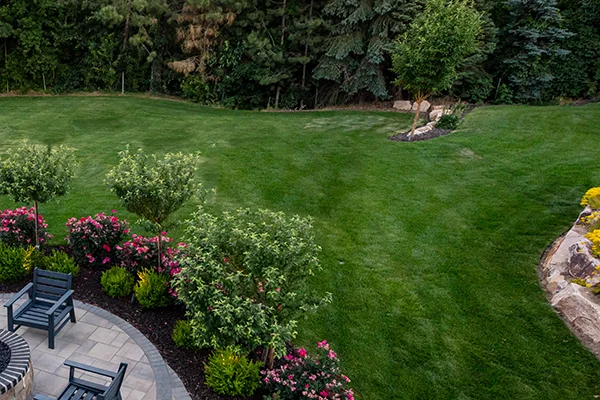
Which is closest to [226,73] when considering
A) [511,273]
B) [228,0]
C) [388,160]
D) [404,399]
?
[228,0]

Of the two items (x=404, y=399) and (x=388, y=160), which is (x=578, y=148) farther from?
(x=404, y=399)

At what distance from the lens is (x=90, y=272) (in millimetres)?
7828

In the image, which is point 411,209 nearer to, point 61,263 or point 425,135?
point 425,135

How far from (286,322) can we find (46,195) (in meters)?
5.19

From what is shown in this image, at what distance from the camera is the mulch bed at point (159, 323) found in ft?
18.8

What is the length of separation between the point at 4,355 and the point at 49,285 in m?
1.62

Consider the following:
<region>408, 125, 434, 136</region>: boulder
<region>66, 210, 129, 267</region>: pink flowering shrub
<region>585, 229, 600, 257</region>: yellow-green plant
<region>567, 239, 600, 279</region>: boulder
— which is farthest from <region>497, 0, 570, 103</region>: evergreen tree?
<region>66, 210, 129, 267</region>: pink flowering shrub

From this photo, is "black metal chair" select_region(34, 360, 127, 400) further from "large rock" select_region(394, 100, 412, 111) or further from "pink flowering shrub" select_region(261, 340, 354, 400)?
"large rock" select_region(394, 100, 412, 111)

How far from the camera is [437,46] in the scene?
1336cm

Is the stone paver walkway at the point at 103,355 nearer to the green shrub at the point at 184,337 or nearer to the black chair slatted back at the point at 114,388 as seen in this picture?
the green shrub at the point at 184,337

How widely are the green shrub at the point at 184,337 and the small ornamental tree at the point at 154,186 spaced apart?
70.1 inches

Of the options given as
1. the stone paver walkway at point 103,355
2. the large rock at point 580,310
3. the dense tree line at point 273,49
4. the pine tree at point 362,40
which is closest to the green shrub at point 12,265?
the stone paver walkway at point 103,355

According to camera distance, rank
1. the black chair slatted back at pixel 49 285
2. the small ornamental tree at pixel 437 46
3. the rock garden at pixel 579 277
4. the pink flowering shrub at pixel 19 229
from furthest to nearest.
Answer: the small ornamental tree at pixel 437 46, the pink flowering shrub at pixel 19 229, the black chair slatted back at pixel 49 285, the rock garden at pixel 579 277

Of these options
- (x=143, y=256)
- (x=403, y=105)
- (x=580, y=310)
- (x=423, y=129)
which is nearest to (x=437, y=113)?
(x=423, y=129)
